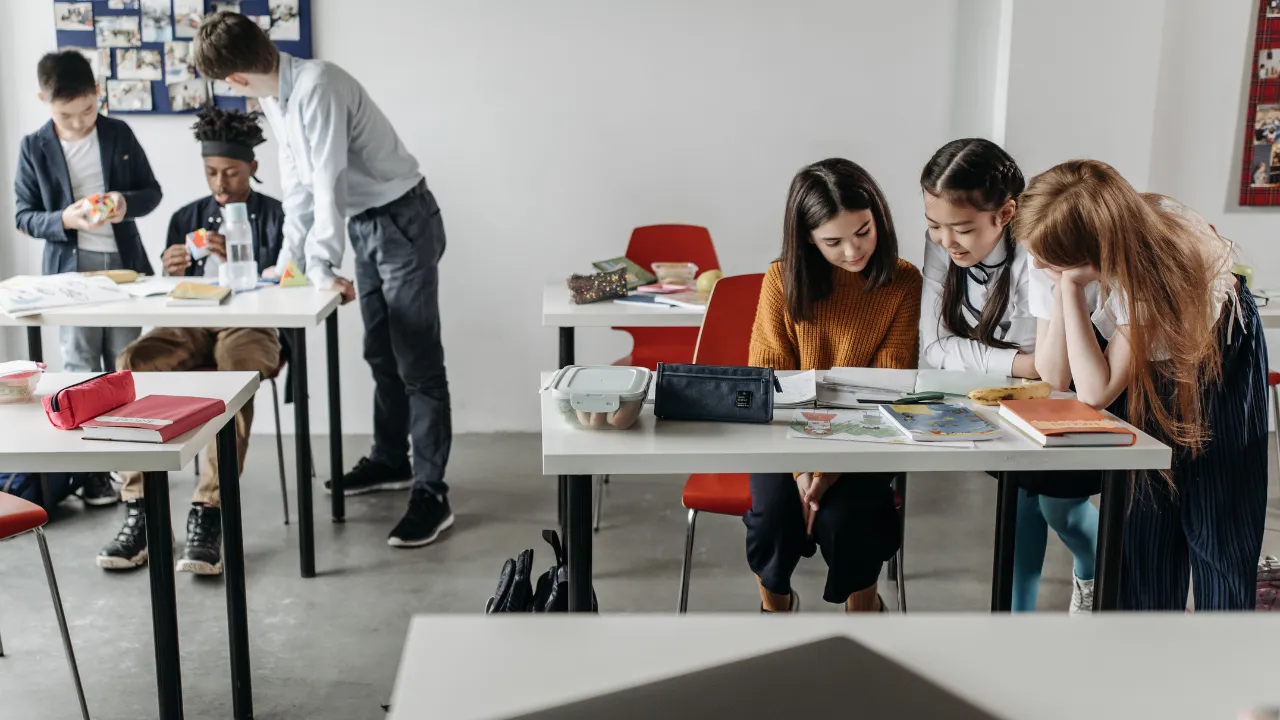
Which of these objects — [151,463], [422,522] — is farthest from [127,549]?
[151,463]

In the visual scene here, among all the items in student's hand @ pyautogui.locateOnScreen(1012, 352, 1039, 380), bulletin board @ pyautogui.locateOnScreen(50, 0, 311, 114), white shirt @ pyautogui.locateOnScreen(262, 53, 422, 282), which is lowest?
student's hand @ pyautogui.locateOnScreen(1012, 352, 1039, 380)

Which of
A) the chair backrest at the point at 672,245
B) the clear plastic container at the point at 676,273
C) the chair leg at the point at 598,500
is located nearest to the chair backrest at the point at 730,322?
the clear plastic container at the point at 676,273

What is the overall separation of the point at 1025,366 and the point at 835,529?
56 cm

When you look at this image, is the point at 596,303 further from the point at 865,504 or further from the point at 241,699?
the point at 241,699

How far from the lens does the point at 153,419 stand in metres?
1.87

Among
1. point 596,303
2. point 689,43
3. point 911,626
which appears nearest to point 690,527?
point 596,303

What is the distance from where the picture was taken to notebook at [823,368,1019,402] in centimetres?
214

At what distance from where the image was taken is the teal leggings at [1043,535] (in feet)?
7.66

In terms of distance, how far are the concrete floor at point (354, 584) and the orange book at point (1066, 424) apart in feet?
3.39

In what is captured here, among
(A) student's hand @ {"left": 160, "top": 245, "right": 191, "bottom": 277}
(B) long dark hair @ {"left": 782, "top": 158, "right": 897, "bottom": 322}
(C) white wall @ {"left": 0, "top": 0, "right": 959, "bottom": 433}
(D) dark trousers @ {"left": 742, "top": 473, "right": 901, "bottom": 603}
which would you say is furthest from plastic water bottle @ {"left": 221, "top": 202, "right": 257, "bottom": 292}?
(D) dark trousers @ {"left": 742, "top": 473, "right": 901, "bottom": 603}

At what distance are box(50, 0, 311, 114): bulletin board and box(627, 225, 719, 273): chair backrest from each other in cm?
153

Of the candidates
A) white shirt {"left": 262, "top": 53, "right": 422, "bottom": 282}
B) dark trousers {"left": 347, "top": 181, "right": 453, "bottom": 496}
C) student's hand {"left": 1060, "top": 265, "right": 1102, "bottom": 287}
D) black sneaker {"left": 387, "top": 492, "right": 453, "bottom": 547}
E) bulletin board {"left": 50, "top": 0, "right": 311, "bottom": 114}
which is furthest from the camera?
bulletin board {"left": 50, "top": 0, "right": 311, "bottom": 114}

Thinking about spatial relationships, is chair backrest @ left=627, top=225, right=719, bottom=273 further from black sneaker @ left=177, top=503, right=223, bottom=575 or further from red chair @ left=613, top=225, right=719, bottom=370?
black sneaker @ left=177, top=503, right=223, bottom=575

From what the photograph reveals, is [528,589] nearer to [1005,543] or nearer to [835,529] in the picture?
[835,529]
